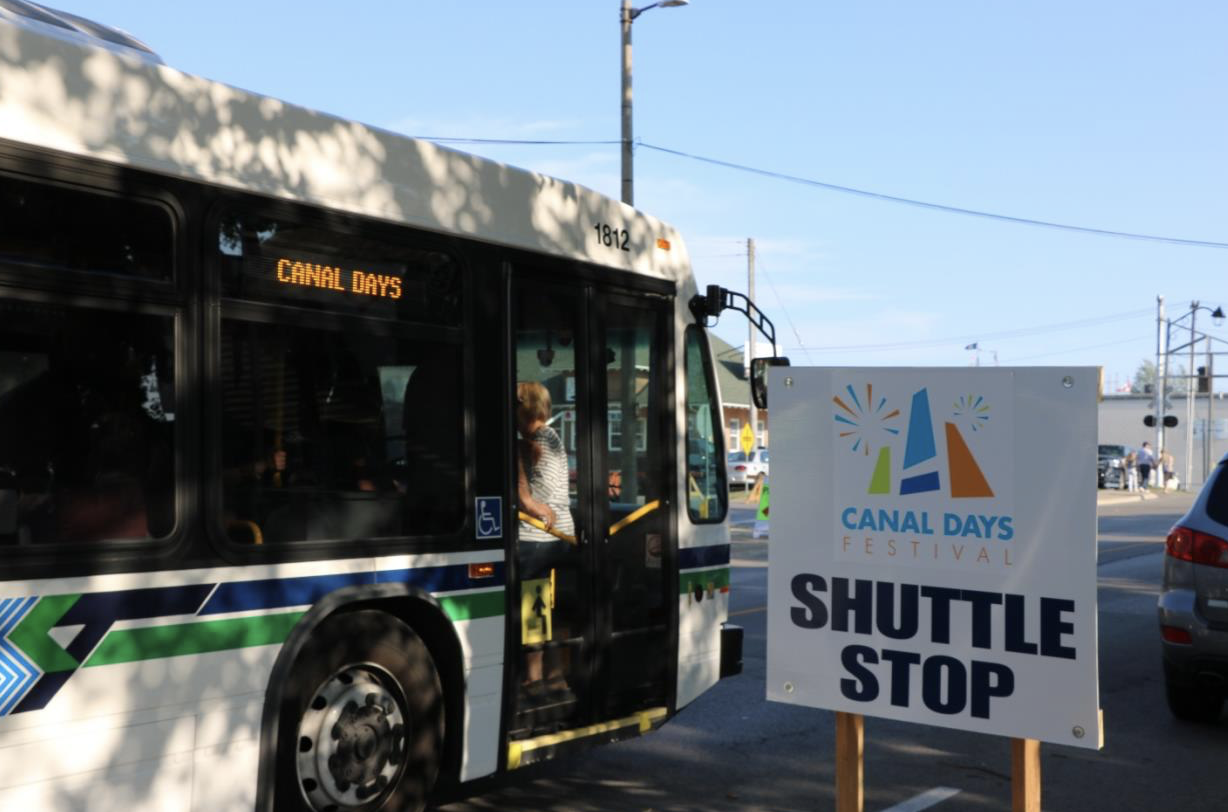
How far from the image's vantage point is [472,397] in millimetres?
6301

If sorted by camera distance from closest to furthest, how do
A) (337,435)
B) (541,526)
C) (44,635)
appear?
(44,635) → (337,435) → (541,526)

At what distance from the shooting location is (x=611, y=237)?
24.2ft

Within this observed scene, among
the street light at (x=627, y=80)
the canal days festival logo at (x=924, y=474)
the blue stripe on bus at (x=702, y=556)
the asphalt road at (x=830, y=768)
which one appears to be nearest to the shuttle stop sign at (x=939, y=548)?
the canal days festival logo at (x=924, y=474)

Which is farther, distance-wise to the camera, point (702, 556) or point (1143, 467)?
point (1143, 467)

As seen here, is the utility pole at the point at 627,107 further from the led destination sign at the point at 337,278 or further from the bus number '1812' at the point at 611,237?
the led destination sign at the point at 337,278

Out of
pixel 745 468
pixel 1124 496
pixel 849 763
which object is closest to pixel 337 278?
pixel 849 763

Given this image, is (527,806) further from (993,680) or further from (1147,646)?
(1147,646)

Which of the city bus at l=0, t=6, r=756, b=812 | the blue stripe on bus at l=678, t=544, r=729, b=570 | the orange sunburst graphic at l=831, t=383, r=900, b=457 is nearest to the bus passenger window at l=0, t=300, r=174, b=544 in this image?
the city bus at l=0, t=6, r=756, b=812

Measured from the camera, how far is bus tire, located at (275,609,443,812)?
5.48 meters

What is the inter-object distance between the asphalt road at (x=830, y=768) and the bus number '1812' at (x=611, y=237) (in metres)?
2.83

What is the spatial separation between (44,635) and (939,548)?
120 inches

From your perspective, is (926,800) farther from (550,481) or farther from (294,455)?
(294,455)

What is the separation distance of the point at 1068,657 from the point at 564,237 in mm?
3398

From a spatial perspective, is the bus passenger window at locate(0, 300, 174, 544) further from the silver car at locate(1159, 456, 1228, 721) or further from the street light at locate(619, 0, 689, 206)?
the street light at locate(619, 0, 689, 206)
